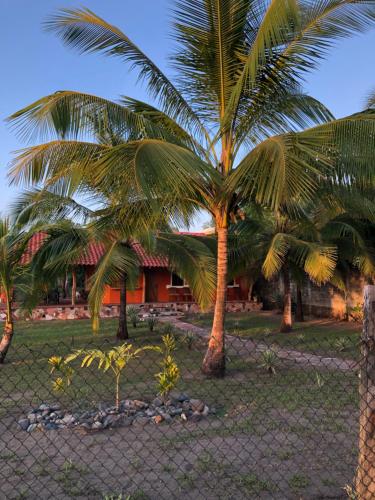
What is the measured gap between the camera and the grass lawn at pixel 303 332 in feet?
33.9

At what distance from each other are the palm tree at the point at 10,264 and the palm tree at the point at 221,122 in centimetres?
213

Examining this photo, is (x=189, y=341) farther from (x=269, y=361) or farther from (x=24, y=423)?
(x=24, y=423)

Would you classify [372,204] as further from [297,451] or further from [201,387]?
[297,451]

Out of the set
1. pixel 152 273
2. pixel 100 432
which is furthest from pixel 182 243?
pixel 152 273

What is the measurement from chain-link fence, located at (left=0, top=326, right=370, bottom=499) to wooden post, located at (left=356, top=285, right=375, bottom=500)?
0.64 meters

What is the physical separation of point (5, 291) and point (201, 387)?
4.47 meters

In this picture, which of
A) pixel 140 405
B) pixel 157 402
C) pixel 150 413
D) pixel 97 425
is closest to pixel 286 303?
pixel 157 402

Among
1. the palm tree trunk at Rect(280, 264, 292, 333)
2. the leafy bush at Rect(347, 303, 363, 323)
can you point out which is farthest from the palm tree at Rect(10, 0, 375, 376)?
the leafy bush at Rect(347, 303, 363, 323)

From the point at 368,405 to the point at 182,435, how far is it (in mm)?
2531

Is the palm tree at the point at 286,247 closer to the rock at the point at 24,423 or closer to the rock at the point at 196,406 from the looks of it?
the rock at the point at 196,406

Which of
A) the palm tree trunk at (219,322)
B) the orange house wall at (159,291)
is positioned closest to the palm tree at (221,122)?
the palm tree trunk at (219,322)

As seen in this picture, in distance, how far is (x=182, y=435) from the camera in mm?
5039

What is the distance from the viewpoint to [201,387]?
7293 mm

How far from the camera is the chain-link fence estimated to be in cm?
379
